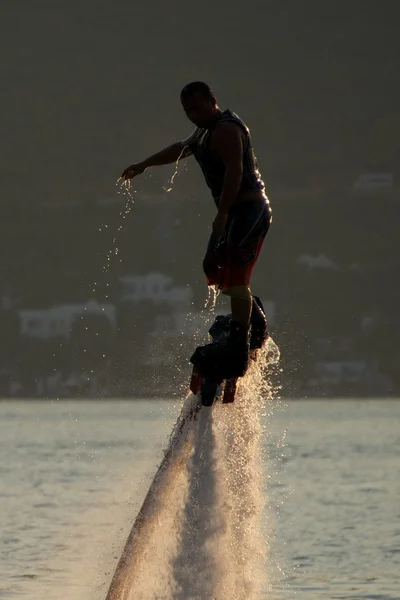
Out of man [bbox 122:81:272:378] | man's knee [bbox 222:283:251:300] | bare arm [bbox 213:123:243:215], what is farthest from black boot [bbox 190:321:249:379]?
bare arm [bbox 213:123:243:215]

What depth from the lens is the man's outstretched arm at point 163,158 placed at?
21125 mm

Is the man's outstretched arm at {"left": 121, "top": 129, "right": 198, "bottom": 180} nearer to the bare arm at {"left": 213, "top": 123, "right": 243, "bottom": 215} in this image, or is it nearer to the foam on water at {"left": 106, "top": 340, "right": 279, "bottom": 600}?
the bare arm at {"left": 213, "top": 123, "right": 243, "bottom": 215}

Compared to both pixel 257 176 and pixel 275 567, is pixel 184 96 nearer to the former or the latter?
pixel 257 176

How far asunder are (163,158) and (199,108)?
1.22m

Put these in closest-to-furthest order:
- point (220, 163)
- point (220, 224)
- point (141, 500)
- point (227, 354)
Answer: point (220, 224) < point (220, 163) < point (227, 354) < point (141, 500)

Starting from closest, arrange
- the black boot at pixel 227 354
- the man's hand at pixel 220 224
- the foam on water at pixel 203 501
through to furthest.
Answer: the man's hand at pixel 220 224, the black boot at pixel 227 354, the foam on water at pixel 203 501

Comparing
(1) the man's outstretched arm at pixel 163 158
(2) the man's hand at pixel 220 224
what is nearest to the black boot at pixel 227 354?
(2) the man's hand at pixel 220 224

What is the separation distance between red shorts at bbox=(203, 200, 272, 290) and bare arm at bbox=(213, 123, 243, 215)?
33 cm

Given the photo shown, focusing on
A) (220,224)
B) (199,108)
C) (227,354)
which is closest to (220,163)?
(199,108)

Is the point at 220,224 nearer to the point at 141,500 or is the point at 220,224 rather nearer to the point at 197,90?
the point at 197,90

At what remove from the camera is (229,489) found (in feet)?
70.6

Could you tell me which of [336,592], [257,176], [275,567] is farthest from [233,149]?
[275,567]

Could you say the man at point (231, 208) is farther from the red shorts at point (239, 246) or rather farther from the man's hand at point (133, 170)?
the man's hand at point (133, 170)

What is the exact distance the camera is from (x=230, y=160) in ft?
66.2
